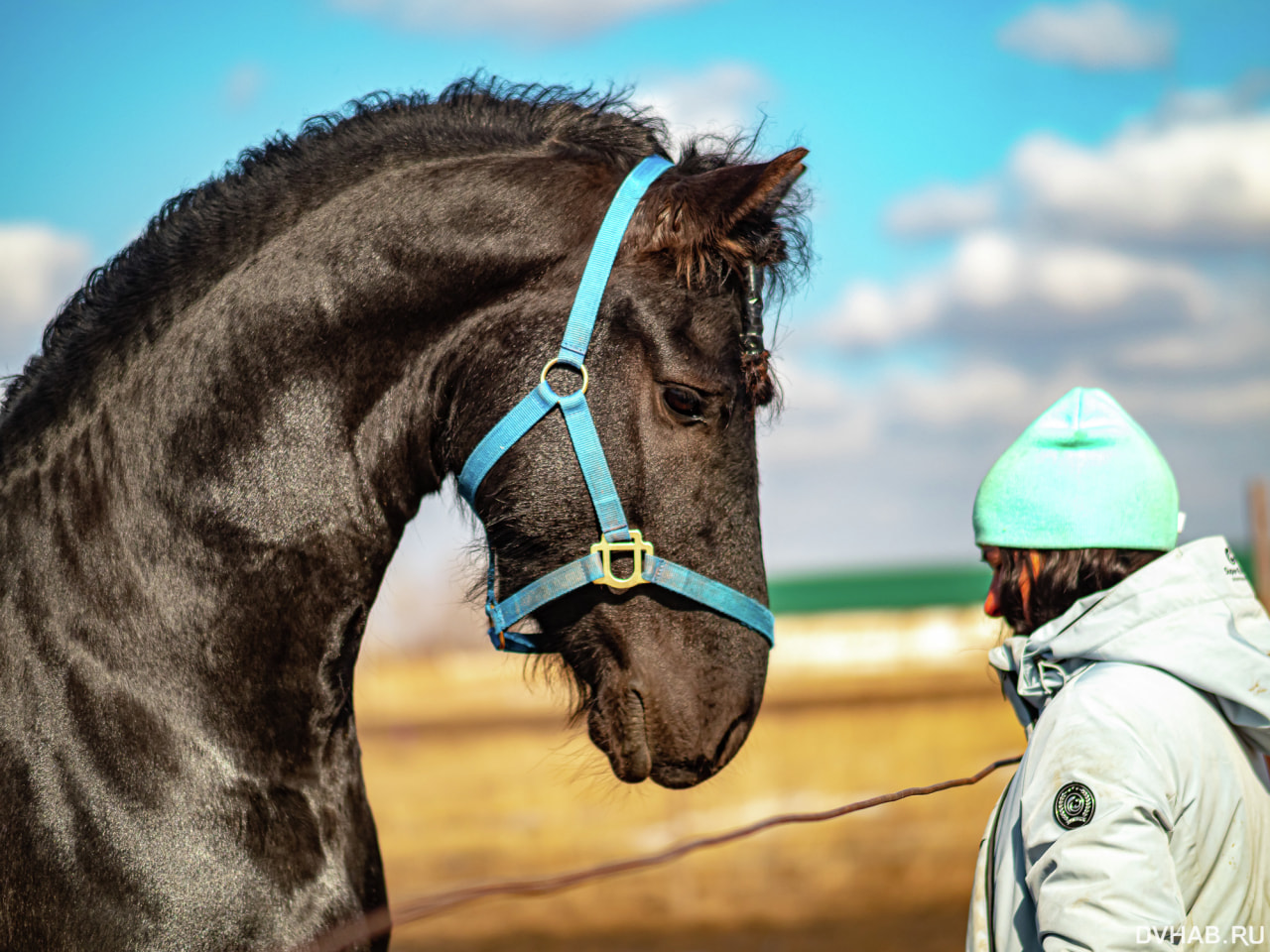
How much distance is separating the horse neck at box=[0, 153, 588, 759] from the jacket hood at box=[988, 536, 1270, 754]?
4.41 ft

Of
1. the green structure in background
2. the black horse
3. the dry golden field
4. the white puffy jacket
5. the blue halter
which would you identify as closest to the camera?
the white puffy jacket

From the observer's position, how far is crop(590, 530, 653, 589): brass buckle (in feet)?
7.50

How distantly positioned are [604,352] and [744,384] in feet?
1.11

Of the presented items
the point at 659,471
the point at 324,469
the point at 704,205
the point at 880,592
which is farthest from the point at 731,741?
the point at 880,592

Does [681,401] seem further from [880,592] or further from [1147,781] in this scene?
[880,592]

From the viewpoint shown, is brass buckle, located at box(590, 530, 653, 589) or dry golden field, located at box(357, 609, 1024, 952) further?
dry golden field, located at box(357, 609, 1024, 952)

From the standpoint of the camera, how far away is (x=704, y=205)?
2324mm

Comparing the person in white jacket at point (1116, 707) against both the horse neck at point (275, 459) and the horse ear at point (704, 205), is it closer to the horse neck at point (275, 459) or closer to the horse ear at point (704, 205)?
the horse ear at point (704, 205)

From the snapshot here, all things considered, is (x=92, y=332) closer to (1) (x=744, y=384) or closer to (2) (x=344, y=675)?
(2) (x=344, y=675)

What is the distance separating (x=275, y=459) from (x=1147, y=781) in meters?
1.80

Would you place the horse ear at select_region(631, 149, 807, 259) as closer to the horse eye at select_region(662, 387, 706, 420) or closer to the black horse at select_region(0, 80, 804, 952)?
the black horse at select_region(0, 80, 804, 952)

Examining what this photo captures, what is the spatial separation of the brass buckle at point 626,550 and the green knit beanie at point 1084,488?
Answer: 0.74 meters

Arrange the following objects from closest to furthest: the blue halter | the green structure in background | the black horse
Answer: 1. the black horse
2. the blue halter
3. the green structure in background

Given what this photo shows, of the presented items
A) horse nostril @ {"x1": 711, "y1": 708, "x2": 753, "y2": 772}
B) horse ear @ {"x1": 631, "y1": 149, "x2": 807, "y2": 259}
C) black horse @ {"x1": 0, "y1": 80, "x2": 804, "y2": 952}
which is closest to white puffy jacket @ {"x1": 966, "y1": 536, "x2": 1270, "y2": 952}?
horse nostril @ {"x1": 711, "y1": 708, "x2": 753, "y2": 772}
